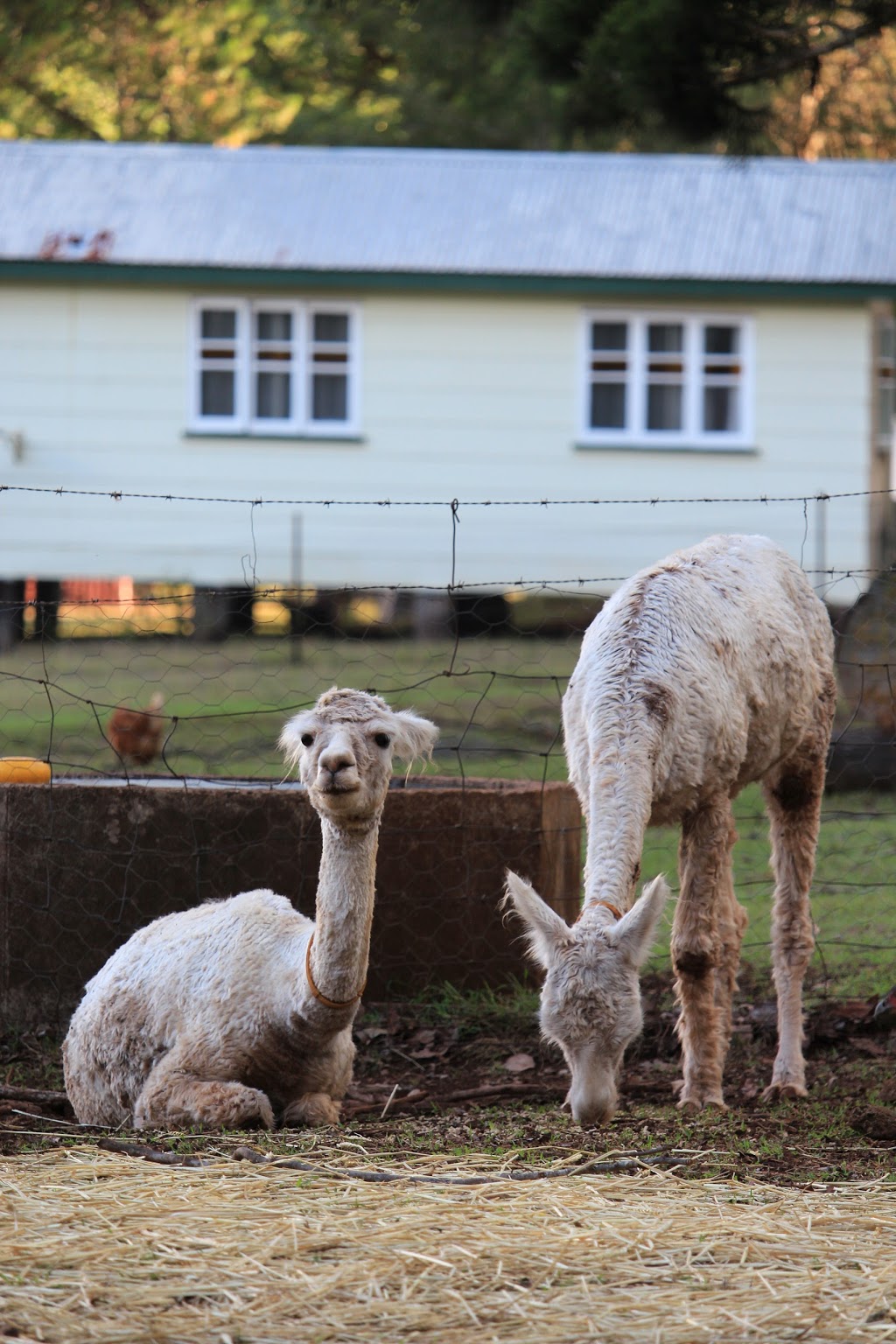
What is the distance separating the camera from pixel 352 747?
478cm

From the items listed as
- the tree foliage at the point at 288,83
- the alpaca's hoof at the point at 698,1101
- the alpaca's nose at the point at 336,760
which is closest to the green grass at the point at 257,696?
the alpaca's hoof at the point at 698,1101

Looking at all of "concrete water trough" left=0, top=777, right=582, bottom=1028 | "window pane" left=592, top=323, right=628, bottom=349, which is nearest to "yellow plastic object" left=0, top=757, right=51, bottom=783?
"concrete water trough" left=0, top=777, right=582, bottom=1028

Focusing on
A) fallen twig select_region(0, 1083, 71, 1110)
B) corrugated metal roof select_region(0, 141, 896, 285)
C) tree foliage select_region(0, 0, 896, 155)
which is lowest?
fallen twig select_region(0, 1083, 71, 1110)

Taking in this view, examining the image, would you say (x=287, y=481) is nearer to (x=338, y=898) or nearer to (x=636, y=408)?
(x=636, y=408)

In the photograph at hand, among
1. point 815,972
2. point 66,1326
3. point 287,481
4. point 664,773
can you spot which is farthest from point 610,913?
point 287,481

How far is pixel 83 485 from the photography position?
18.9m

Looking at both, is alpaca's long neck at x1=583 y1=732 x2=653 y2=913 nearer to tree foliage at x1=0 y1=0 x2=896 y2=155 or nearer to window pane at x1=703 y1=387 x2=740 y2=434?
window pane at x1=703 y1=387 x2=740 y2=434

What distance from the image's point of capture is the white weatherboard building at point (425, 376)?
18.5 metres

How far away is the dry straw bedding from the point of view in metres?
3.17

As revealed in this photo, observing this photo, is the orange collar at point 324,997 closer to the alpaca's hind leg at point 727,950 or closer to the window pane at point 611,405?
the alpaca's hind leg at point 727,950

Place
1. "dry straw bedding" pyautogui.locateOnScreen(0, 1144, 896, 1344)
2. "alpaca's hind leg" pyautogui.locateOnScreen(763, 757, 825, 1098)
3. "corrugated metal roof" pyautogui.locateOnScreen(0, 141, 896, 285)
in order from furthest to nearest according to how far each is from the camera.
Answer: "corrugated metal roof" pyautogui.locateOnScreen(0, 141, 896, 285) → "alpaca's hind leg" pyautogui.locateOnScreen(763, 757, 825, 1098) → "dry straw bedding" pyautogui.locateOnScreen(0, 1144, 896, 1344)

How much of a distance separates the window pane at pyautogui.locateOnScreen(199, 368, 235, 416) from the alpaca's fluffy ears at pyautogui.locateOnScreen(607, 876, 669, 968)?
1495 centimetres

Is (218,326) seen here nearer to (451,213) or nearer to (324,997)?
(451,213)

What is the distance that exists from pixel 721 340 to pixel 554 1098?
14586 millimetres
